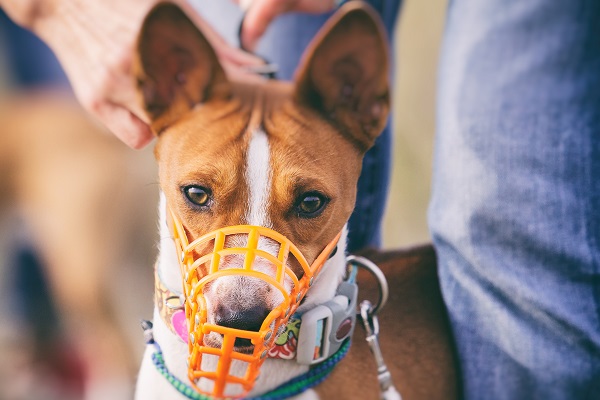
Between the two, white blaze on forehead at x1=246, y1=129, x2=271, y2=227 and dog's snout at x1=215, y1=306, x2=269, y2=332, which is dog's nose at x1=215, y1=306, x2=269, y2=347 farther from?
white blaze on forehead at x1=246, y1=129, x2=271, y2=227

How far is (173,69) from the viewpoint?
4.15 feet

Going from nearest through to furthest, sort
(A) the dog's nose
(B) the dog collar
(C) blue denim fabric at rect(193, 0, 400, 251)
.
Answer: (A) the dog's nose → (B) the dog collar → (C) blue denim fabric at rect(193, 0, 400, 251)

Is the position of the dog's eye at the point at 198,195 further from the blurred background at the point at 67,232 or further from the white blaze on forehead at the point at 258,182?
the blurred background at the point at 67,232

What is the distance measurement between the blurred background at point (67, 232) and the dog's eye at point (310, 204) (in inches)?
28.6

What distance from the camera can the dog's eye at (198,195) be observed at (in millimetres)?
1209

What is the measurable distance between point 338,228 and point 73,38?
746mm

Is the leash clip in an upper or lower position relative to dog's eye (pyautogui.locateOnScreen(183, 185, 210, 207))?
lower

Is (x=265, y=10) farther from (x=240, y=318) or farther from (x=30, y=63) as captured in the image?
(x=30, y=63)

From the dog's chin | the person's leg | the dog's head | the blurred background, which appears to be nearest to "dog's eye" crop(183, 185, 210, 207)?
the dog's head

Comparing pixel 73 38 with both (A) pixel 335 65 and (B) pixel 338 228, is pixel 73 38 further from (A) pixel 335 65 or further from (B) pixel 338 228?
(B) pixel 338 228

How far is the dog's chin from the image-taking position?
109cm

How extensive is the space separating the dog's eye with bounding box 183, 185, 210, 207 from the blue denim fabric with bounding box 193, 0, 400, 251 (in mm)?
634

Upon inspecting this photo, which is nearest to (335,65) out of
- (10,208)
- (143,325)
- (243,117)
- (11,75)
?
(243,117)

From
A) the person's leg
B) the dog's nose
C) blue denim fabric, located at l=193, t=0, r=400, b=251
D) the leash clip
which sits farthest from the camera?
the person's leg
